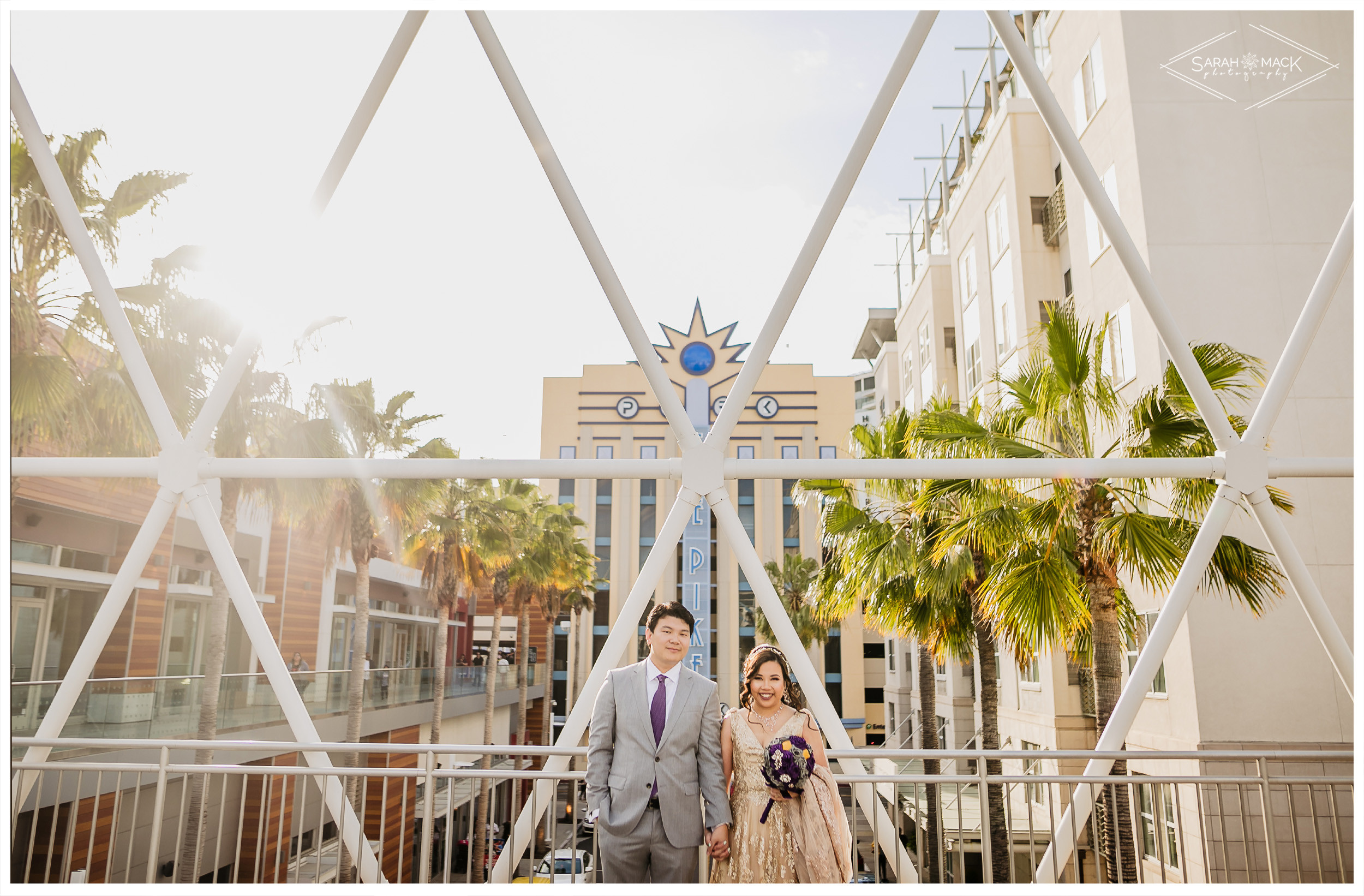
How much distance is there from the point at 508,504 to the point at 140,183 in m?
19.4

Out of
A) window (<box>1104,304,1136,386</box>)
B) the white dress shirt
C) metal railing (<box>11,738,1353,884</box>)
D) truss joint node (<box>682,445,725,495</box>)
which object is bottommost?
metal railing (<box>11,738,1353,884</box>)

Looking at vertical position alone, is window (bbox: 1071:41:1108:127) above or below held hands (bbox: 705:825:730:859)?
above

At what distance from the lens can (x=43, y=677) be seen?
16.8 metres

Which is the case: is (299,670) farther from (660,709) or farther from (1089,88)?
(1089,88)

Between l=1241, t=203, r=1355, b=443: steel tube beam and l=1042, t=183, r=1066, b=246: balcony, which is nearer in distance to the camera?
l=1241, t=203, r=1355, b=443: steel tube beam

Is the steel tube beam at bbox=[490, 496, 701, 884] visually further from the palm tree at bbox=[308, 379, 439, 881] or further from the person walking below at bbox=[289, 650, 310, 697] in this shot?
the palm tree at bbox=[308, 379, 439, 881]

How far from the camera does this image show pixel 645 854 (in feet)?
12.6

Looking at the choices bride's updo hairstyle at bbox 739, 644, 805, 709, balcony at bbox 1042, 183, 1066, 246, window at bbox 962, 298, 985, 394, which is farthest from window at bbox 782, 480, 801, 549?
bride's updo hairstyle at bbox 739, 644, 805, 709

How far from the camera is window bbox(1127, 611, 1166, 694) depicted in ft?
43.1

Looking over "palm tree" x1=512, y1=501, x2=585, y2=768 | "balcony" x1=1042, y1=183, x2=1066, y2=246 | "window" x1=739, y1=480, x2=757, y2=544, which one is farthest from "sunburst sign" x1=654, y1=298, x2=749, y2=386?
"balcony" x1=1042, y1=183, x2=1066, y2=246

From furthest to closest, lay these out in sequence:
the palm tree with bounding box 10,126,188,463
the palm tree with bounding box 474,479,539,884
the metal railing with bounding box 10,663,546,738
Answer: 1. the palm tree with bounding box 474,479,539,884
2. the metal railing with bounding box 10,663,546,738
3. the palm tree with bounding box 10,126,188,463

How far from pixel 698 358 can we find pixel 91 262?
1976 inches

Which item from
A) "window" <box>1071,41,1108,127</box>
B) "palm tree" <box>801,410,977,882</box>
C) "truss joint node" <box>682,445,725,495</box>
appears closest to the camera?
"truss joint node" <box>682,445,725,495</box>

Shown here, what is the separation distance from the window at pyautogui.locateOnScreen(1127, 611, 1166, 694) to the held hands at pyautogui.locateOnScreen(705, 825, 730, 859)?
9.92 m
